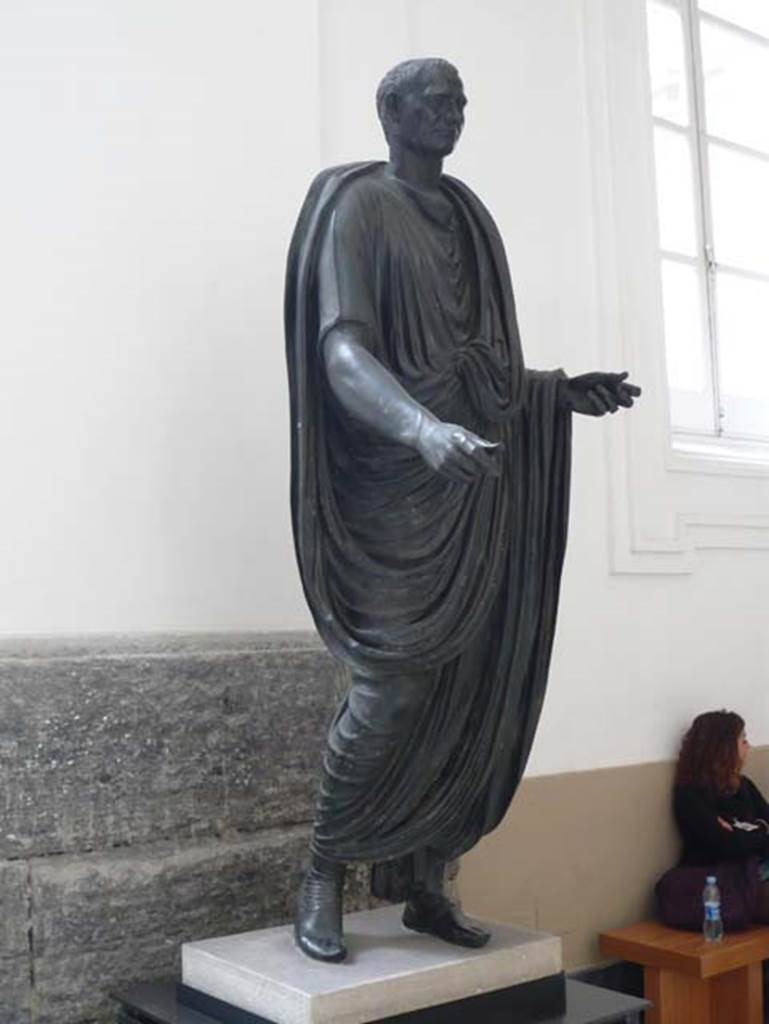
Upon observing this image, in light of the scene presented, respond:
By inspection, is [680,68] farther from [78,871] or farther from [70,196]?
[78,871]

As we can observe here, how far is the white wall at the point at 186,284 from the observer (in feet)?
8.33

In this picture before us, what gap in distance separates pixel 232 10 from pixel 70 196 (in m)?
0.62

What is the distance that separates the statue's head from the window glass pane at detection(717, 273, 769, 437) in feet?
7.92

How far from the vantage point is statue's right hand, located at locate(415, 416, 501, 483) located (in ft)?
6.07

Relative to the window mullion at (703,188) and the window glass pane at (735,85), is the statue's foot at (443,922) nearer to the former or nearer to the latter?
the window mullion at (703,188)

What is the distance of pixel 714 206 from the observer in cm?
453

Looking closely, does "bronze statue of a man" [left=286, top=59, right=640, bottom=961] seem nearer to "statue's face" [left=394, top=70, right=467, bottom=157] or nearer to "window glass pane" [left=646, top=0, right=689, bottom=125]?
"statue's face" [left=394, top=70, right=467, bottom=157]

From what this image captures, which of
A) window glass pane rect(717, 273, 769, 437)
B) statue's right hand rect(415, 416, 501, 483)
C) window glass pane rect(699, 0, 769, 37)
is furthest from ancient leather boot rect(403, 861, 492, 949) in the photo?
window glass pane rect(699, 0, 769, 37)

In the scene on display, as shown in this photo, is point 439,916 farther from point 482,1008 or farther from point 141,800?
point 141,800

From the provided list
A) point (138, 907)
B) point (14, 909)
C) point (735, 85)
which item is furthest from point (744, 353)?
point (14, 909)

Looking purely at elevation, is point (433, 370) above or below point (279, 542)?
above

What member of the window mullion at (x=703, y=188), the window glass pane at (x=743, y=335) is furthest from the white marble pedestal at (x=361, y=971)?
the window glass pane at (x=743, y=335)

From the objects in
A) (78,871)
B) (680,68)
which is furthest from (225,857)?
(680,68)

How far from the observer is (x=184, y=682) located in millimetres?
2615
